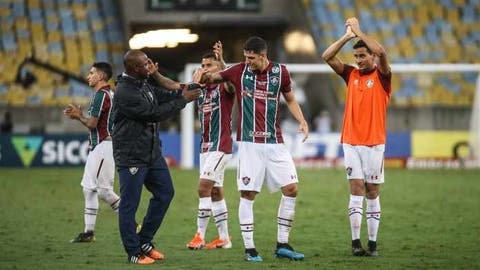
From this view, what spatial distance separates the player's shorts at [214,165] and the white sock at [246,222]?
1407 millimetres

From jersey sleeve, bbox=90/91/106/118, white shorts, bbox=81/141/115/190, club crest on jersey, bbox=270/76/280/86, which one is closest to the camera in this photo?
club crest on jersey, bbox=270/76/280/86

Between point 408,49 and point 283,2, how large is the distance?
4.36 meters

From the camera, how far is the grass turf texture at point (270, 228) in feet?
37.5

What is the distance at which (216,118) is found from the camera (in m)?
13.1

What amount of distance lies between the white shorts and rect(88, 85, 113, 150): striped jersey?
10 cm

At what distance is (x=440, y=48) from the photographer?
34.8 meters

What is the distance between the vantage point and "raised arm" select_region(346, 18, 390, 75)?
11.4 m

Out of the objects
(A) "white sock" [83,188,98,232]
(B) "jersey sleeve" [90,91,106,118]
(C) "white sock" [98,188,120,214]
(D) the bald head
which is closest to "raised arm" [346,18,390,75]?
(D) the bald head

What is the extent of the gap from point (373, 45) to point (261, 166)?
177 centimetres

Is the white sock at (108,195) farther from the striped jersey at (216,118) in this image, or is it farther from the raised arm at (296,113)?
the raised arm at (296,113)

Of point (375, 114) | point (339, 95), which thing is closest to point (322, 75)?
point (339, 95)

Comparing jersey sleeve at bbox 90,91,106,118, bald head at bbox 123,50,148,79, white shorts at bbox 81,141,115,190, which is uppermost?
bald head at bbox 123,50,148,79

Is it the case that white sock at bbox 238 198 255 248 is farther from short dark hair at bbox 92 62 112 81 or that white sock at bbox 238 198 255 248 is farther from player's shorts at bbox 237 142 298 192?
short dark hair at bbox 92 62 112 81

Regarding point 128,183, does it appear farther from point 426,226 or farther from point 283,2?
point 283,2
